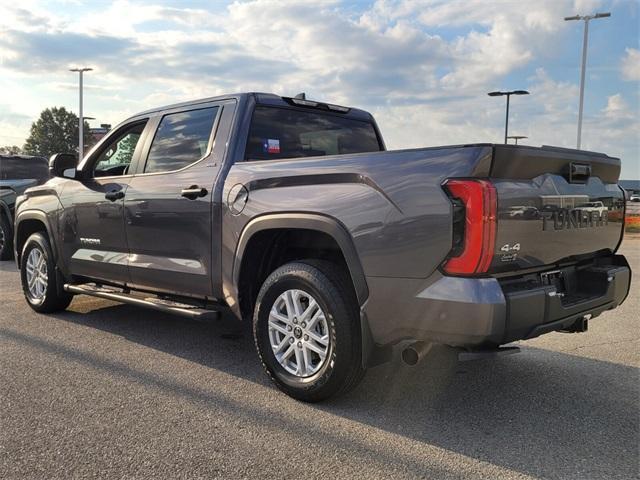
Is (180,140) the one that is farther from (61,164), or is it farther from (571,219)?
(571,219)

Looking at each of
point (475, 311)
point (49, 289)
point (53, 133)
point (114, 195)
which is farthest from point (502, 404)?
point (53, 133)

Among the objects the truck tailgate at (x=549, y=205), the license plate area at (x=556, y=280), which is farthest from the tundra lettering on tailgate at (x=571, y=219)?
the license plate area at (x=556, y=280)

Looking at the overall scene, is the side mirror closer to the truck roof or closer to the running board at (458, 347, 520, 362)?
the truck roof

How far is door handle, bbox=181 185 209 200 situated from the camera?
4109 millimetres

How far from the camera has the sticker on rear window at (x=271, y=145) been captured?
4355 millimetres

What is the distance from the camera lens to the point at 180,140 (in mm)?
4605

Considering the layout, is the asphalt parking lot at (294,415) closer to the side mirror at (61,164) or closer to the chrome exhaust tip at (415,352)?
the chrome exhaust tip at (415,352)

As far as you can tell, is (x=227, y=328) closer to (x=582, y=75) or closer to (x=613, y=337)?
(x=613, y=337)

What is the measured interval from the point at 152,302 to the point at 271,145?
4.95 feet

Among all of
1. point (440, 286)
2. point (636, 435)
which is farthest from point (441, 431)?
point (636, 435)

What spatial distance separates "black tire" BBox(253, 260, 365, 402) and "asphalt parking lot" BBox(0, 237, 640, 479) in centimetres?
13

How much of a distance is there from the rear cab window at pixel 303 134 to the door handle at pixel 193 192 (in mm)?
396

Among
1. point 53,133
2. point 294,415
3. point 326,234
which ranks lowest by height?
point 294,415

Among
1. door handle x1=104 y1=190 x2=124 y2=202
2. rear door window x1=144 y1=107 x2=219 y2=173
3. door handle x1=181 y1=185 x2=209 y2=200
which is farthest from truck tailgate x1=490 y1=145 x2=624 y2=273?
door handle x1=104 y1=190 x2=124 y2=202
